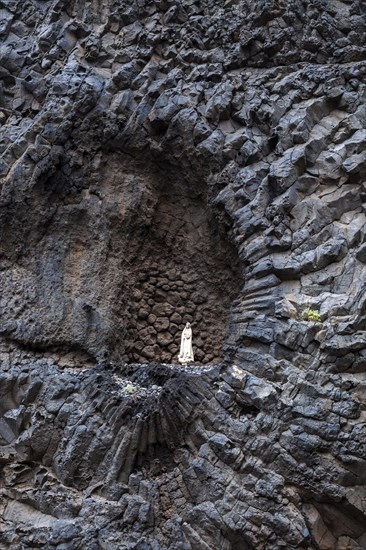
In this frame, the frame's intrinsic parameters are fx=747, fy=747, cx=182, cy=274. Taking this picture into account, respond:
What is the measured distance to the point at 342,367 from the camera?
846 centimetres

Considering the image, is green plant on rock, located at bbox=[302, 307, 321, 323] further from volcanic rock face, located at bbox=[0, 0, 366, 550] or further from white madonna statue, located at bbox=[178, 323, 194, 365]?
white madonna statue, located at bbox=[178, 323, 194, 365]

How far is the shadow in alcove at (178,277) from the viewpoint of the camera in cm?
1082

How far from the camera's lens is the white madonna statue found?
9984mm

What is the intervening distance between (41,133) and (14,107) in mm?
923

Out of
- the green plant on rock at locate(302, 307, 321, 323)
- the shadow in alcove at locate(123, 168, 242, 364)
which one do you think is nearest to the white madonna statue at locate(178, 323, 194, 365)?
the shadow in alcove at locate(123, 168, 242, 364)

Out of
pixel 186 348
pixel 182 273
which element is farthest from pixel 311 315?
pixel 182 273

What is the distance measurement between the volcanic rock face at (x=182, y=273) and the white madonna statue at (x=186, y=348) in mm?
560

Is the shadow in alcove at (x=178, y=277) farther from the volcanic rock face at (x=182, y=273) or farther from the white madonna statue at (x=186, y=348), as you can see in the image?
the white madonna statue at (x=186, y=348)

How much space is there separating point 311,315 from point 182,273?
2.87 m

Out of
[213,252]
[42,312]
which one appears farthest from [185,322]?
[42,312]

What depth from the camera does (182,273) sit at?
441 inches

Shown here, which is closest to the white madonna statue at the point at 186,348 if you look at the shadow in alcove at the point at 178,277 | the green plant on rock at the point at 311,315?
the shadow in alcove at the point at 178,277

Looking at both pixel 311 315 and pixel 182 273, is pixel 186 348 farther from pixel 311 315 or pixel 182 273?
pixel 311 315

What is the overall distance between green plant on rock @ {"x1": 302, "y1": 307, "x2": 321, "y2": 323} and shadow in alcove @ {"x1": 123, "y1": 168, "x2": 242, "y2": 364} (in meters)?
1.87
